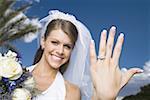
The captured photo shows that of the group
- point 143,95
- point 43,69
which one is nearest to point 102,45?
point 43,69

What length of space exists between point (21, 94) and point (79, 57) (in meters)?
1.98

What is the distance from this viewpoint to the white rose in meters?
3.00

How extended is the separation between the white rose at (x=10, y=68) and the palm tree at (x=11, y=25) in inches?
492

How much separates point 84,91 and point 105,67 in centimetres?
192

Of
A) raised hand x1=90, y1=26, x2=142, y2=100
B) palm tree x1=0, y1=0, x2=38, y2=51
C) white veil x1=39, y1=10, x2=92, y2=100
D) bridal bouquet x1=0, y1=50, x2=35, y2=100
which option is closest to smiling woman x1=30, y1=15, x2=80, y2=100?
white veil x1=39, y1=10, x2=92, y2=100

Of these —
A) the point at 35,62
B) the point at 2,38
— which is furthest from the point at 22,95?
the point at 2,38

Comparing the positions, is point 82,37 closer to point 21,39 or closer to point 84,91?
point 84,91

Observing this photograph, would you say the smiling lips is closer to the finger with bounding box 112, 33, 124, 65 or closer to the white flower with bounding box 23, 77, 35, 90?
the white flower with bounding box 23, 77, 35, 90

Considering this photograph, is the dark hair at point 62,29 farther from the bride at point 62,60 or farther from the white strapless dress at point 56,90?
the white strapless dress at point 56,90

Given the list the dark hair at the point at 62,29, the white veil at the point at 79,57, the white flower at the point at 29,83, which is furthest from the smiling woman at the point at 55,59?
the white flower at the point at 29,83

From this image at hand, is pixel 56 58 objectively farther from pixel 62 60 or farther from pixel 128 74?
pixel 128 74

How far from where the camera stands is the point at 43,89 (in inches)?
165

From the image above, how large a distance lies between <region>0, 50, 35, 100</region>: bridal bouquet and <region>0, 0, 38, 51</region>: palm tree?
12.4 metres

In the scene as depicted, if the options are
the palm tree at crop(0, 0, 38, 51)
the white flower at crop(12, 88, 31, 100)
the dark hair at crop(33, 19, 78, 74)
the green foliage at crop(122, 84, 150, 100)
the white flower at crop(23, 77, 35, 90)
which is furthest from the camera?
the green foliage at crop(122, 84, 150, 100)
